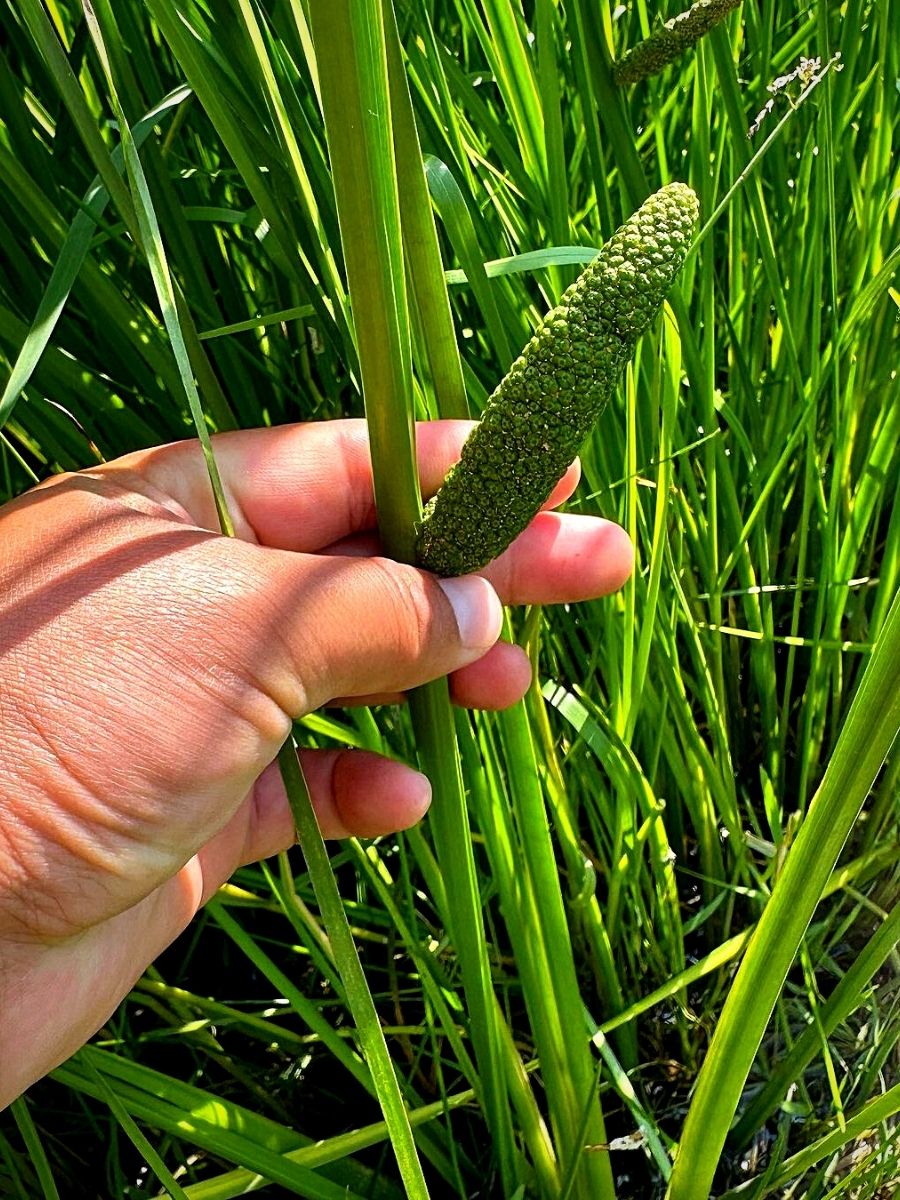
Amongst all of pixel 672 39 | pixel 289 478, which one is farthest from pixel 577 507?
pixel 672 39

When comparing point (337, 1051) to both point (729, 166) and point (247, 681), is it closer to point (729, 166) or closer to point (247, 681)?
point (247, 681)

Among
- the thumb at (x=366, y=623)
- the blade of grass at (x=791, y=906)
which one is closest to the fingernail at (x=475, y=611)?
the thumb at (x=366, y=623)

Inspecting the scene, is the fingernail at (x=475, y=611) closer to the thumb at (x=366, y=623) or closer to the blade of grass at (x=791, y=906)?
the thumb at (x=366, y=623)

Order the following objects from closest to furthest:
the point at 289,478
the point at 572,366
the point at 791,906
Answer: the point at 572,366 < the point at 791,906 < the point at 289,478

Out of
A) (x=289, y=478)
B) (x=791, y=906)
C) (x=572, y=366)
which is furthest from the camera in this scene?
(x=289, y=478)

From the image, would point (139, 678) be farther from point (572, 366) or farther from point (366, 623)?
point (572, 366)

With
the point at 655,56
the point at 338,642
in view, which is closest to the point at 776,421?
the point at 655,56
